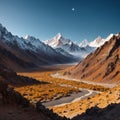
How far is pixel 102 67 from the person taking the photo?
13675cm

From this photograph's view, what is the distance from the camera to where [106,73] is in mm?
127125

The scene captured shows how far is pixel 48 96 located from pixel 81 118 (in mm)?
44378

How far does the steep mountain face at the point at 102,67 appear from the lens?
407 feet

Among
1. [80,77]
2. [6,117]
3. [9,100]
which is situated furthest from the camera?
[80,77]

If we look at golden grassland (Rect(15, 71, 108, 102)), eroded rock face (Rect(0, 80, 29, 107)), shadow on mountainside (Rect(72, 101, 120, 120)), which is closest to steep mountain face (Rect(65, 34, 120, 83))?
golden grassland (Rect(15, 71, 108, 102))

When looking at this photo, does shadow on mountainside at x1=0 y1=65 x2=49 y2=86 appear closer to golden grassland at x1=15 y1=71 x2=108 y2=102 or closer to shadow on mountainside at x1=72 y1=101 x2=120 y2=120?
golden grassland at x1=15 y1=71 x2=108 y2=102

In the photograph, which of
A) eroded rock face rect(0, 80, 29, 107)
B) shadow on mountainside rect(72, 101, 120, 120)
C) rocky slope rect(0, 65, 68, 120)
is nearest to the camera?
rocky slope rect(0, 65, 68, 120)

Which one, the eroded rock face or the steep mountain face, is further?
the steep mountain face

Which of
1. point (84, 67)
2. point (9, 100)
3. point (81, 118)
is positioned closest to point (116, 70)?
point (84, 67)

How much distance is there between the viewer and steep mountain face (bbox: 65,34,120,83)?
124188 millimetres

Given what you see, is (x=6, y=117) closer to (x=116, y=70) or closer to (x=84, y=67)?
(x=116, y=70)

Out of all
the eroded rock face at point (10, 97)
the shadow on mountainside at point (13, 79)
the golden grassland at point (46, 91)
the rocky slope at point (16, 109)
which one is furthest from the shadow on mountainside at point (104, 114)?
the shadow on mountainside at point (13, 79)

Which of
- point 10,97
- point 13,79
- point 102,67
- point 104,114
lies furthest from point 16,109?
point 102,67

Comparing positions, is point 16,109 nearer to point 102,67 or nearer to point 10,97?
point 10,97
